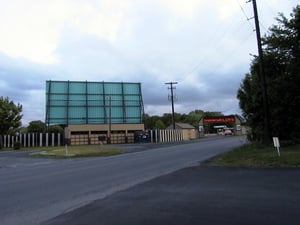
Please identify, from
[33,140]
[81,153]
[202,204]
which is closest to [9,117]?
[33,140]

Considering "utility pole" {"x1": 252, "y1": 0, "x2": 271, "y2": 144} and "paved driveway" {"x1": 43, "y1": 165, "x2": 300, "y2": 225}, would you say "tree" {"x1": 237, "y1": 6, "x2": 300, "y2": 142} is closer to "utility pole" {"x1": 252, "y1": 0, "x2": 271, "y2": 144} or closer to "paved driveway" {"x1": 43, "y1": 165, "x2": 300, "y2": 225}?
"utility pole" {"x1": 252, "y1": 0, "x2": 271, "y2": 144}

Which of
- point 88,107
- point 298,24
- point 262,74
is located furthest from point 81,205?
point 88,107

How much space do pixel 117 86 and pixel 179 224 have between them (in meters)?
62.6

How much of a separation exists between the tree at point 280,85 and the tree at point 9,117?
3736 centimetres

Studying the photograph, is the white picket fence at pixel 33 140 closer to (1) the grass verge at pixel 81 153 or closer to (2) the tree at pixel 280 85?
(1) the grass verge at pixel 81 153

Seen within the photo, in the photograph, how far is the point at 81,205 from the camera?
26.6ft

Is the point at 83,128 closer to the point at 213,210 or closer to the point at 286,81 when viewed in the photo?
the point at 286,81

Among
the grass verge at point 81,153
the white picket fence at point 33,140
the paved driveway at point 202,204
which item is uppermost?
the white picket fence at point 33,140

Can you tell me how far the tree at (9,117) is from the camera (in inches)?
2023

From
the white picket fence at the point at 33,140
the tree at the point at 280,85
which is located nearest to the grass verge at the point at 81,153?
the tree at the point at 280,85

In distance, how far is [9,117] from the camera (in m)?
52.4

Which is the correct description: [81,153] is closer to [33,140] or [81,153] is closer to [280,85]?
[280,85]

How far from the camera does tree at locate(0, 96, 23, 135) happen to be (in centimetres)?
5138

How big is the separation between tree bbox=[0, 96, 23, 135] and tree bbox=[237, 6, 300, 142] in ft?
123
